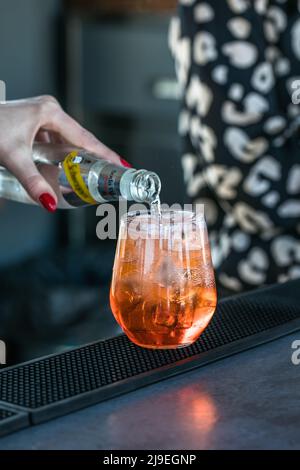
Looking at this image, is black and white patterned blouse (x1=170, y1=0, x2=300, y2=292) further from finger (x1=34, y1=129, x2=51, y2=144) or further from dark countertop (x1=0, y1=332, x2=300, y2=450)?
dark countertop (x1=0, y1=332, x2=300, y2=450)

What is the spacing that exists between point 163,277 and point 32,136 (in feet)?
1.24

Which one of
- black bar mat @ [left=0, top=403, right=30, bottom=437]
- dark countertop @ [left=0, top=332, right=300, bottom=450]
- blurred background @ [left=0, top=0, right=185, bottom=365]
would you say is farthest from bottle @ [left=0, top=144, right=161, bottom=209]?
blurred background @ [left=0, top=0, right=185, bottom=365]

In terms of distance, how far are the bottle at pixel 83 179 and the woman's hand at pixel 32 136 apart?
24 mm

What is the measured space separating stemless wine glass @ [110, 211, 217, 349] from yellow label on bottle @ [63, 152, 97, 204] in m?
0.25

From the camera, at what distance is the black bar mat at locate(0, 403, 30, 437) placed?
0.79 m

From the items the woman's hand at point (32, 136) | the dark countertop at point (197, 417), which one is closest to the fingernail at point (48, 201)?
the woman's hand at point (32, 136)

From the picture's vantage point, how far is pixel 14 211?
143 inches

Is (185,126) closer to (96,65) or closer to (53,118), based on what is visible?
(53,118)

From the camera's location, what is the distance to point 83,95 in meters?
3.64

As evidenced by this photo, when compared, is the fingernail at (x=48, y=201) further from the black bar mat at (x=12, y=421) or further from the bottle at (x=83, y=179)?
the black bar mat at (x=12, y=421)

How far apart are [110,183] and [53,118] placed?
0.14 m

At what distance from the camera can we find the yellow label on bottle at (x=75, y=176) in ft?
3.98

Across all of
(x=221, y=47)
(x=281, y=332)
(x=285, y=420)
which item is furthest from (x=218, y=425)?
(x=221, y=47)

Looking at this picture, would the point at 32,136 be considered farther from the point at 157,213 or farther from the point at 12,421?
the point at 12,421
